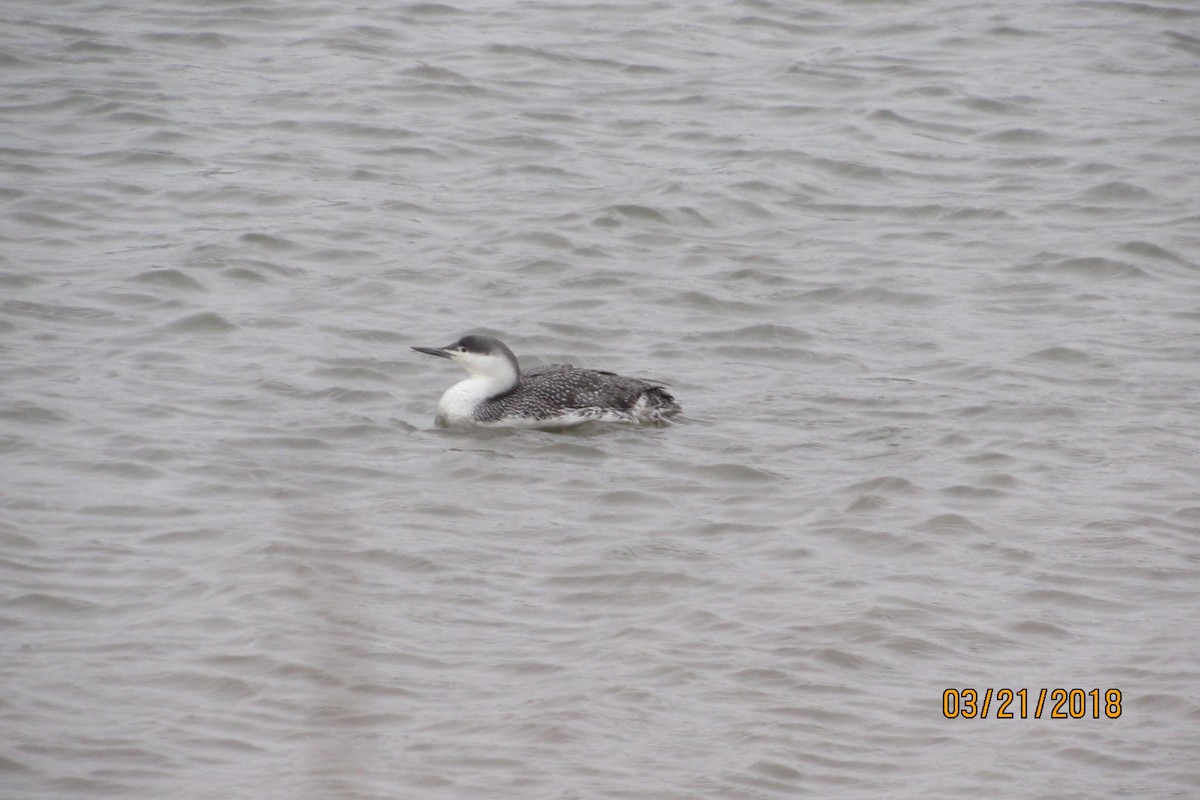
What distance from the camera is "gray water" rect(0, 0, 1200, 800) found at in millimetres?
5500

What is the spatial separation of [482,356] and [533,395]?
1.17 ft

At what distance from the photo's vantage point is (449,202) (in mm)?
11844

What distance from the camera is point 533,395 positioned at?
8.98 m

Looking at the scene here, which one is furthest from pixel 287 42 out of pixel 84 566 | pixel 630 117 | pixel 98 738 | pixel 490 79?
pixel 98 738

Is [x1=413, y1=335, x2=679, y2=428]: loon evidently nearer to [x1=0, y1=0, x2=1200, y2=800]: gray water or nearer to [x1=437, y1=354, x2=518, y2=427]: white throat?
[x1=437, y1=354, x2=518, y2=427]: white throat

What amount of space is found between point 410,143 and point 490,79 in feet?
5.81

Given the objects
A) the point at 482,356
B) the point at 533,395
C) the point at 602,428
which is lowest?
the point at 602,428

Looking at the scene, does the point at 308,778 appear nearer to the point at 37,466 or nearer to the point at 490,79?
the point at 37,466
